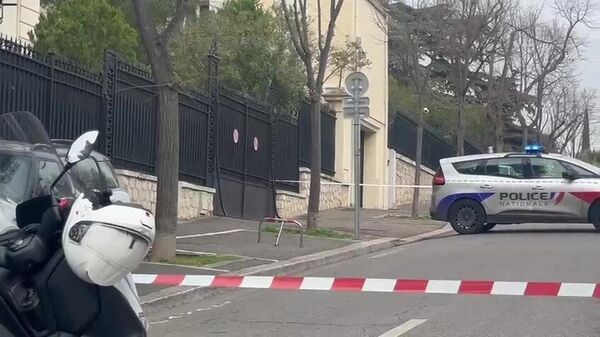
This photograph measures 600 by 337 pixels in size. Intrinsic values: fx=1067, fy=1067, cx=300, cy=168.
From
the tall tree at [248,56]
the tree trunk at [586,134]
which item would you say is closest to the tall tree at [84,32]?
the tall tree at [248,56]

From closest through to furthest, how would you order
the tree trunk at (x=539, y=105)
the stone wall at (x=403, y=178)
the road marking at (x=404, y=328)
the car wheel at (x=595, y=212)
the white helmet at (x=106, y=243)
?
the white helmet at (x=106, y=243)
the road marking at (x=404, y=328)
the car wheel at (x=595, y=212)
the stone wall at (x=403, y=178)
the tree trunk at (x=539, y=105)

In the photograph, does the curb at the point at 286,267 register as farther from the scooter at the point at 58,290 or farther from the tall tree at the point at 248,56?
the scooter at the point at 58,290

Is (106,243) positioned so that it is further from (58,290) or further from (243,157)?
(243,157)

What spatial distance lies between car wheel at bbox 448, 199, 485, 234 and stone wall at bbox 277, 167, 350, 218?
19.2 ft

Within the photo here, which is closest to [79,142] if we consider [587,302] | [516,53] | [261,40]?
[587,302]

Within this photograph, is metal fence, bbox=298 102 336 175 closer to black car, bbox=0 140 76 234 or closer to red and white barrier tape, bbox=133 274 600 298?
red and white barrier tape, bbox=133 274 600 298

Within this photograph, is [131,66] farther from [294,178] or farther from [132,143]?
[294,178]

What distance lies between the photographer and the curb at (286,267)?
37.1ft

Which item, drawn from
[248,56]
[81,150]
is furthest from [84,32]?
[81,150]

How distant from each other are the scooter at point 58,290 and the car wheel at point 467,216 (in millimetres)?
17759

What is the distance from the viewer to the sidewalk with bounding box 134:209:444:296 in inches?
543

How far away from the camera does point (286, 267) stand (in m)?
14.9

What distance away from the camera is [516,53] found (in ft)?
145

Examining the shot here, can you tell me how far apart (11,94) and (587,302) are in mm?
8774
